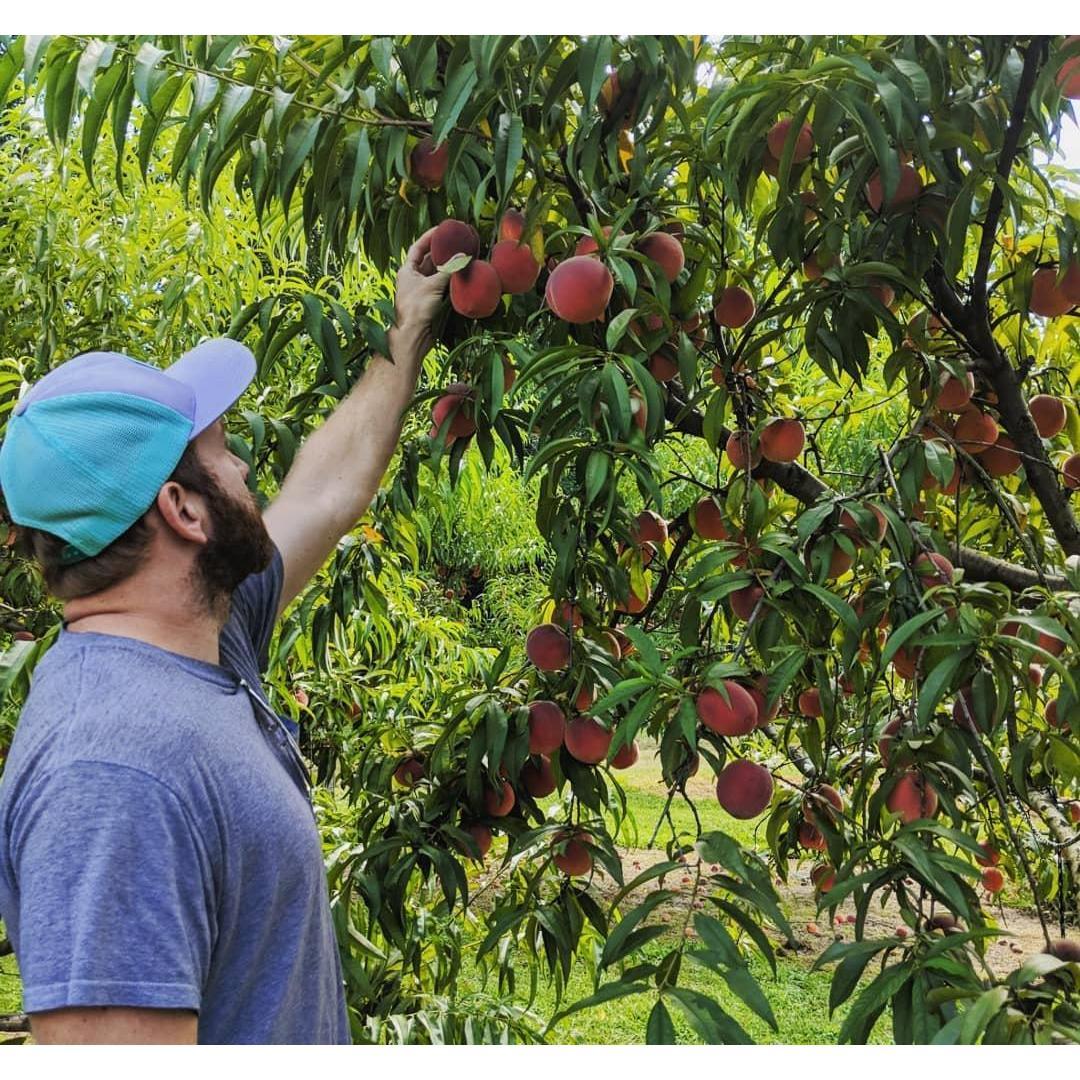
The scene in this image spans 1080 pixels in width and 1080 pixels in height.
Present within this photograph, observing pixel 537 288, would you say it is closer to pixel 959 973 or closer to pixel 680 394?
pixel 680 394

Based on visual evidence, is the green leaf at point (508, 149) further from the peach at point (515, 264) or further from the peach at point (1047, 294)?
the peach at point (1047, 294)

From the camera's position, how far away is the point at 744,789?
4.33 ft

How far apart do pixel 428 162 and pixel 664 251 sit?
277 millimetres

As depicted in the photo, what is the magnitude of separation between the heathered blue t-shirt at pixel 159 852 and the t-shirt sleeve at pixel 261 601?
0.27 metres

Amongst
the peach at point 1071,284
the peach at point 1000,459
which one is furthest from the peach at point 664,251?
the peach at point 1000,459

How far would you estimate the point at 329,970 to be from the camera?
42.0 inches

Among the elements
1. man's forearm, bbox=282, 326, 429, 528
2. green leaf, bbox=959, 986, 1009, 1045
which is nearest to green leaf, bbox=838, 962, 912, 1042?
green leaf, bbox=959, 986, 1009, 1045

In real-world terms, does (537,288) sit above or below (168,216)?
below

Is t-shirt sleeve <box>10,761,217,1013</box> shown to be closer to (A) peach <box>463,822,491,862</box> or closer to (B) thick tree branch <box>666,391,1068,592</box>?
(A) peach <box>463,822,491,862</box>

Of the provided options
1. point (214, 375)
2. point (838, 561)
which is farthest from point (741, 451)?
point (214, 375)

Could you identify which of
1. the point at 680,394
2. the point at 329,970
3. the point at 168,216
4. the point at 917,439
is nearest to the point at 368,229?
the point at 680,394

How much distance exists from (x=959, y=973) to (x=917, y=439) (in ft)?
A: 2.06

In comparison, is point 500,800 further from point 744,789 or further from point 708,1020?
point 708,1020

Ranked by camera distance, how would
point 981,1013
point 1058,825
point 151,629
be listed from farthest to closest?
1. point 1058,825
2. point 151,629
3. point 981,1013
